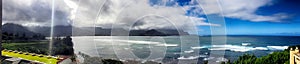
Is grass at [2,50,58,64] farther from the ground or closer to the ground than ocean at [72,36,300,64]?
closer to the ground

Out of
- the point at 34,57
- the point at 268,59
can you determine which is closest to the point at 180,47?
the point at 268,59

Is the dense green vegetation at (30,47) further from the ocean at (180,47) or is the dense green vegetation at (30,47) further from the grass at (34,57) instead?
the ocean at (180,47)

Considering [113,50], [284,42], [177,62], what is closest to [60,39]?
[113,50]

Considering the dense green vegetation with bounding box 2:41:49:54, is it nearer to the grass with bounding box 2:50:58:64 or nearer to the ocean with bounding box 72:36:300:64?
the grass with bounding box 2:50:58:64

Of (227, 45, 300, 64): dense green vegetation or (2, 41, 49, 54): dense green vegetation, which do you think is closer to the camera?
(227, 45, 300, 64): dense green vegetation

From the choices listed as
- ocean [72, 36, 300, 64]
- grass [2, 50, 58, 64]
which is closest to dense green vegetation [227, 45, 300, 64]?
ocean [72, 36, 300, 64]

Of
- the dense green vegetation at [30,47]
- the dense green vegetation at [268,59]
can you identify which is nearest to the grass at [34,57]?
the dense green vegetation at [30,47]

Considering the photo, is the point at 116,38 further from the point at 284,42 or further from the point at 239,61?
the point at 284,42

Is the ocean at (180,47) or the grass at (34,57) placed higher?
the ocean at (180,47)
